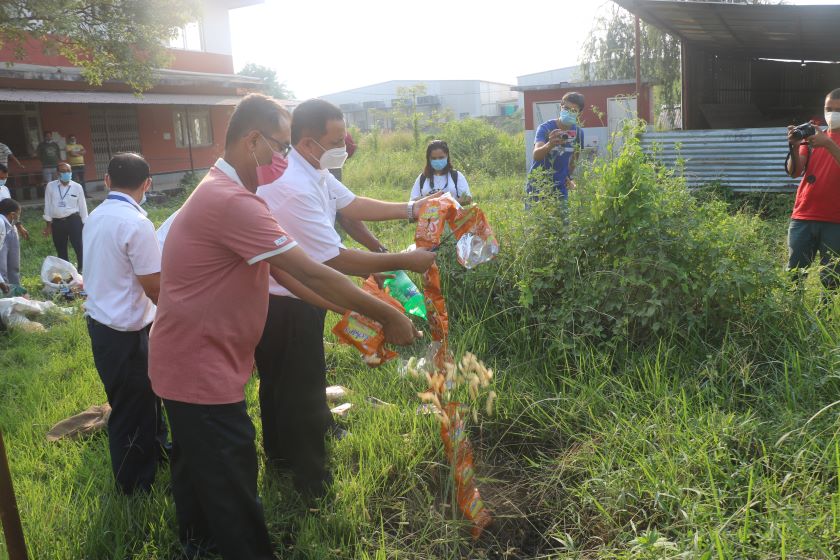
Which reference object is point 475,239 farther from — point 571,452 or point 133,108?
point 133,108

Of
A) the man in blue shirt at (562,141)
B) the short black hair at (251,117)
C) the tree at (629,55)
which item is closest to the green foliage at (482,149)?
the tree at (629,55)

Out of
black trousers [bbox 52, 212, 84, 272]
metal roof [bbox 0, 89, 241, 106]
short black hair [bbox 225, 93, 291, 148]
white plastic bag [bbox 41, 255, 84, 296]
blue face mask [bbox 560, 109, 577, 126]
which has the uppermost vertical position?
metal roof [bbox 0, 89, 241, 106]

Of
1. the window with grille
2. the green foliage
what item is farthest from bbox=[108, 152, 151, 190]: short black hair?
the window with grille

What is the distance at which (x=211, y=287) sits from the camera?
7.81 feet

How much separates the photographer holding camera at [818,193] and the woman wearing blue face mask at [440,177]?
2.60m

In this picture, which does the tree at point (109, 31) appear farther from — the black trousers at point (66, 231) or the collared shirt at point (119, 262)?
the collared shirt at point (119, 262)

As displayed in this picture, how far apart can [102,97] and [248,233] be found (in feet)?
55.2

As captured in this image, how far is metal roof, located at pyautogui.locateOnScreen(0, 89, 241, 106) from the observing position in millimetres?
14820

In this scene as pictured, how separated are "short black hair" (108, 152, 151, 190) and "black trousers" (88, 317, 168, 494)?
2.29ft

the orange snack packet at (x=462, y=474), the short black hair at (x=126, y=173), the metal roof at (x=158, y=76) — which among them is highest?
the metal roof at (x=158, y=76)

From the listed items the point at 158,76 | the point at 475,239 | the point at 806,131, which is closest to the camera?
the point at 475,239

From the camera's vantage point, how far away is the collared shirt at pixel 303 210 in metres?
3.03

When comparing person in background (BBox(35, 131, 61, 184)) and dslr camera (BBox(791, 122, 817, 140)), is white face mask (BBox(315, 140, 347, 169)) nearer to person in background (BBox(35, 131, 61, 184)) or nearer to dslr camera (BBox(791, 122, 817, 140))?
dslr camera (BBox(791, 122, 817, 140))

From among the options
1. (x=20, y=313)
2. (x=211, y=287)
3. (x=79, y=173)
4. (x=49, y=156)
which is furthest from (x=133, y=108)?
(x=211, y=287)
